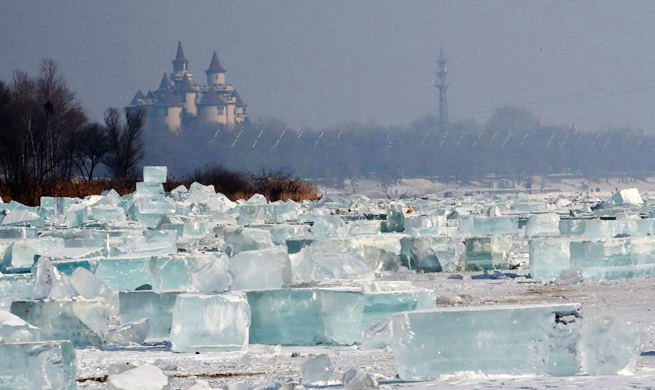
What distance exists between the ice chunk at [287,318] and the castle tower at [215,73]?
518 ft

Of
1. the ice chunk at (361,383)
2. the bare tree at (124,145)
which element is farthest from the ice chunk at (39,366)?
the bare tree at (124,145)

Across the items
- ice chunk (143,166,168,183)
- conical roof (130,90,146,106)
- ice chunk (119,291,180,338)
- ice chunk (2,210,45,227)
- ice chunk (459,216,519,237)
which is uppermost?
conical roof (130,90,146,106)

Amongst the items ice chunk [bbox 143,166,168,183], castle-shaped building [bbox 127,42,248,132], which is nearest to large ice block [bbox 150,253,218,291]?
ice chunk [bbox 143,166,168,183]

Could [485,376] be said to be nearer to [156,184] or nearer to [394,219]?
[394,219]

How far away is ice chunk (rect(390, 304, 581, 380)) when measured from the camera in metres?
6.32

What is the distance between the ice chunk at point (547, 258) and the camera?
12.5 meters

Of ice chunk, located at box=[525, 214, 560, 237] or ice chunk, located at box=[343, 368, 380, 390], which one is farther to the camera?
ice chunk, located at box=[525, 214, 560, 237]

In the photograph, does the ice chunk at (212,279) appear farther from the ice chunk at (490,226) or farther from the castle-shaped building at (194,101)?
the castle-shaped building at (194,101)

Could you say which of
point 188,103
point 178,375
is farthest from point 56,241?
point 188,103

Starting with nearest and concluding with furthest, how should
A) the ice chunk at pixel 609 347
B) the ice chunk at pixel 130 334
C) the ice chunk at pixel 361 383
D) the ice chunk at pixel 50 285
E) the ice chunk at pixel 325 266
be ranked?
1. the ice chunk at pixel 361 383
2. the ice chunk at pixel 609 347
3. the ice chunk at pixel 130 334
4. the ice chunk at pixel 50 285
5. the ice chunk at pixel 325 266

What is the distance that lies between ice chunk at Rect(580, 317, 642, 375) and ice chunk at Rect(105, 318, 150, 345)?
9.42 feet

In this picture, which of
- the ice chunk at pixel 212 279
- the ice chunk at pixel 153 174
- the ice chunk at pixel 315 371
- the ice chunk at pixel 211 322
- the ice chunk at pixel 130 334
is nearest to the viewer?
the ice chunk at pixel 315 371

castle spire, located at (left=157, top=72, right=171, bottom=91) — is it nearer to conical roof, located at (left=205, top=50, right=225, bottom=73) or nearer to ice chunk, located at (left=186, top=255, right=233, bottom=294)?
conical roof, located at (left=205, top=50, right=225, bottom=73)

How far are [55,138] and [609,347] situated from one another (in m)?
50.2
